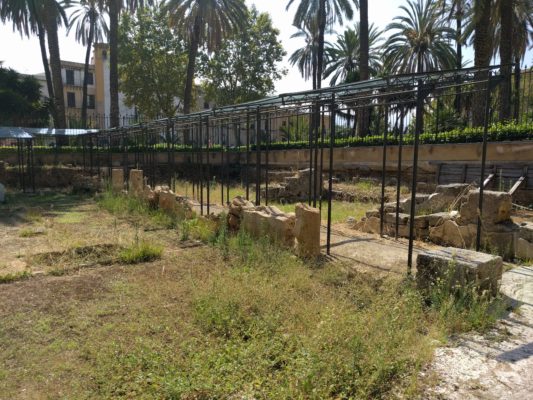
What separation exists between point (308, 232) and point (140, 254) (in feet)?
9.40

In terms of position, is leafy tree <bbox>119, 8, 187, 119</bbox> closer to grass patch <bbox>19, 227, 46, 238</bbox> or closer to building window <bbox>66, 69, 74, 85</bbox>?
grass patch <bbox>19, 227, 46, 238</bbox>

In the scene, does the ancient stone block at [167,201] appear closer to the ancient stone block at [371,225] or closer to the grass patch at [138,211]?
the grass patch at [138,211]

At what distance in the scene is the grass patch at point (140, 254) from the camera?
277 inches

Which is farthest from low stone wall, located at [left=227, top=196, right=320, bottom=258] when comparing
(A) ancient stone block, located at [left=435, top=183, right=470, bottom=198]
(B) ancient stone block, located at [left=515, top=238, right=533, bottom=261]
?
(A) ancient stone block, located at [left=435, top=183, right=470, bottom=198]

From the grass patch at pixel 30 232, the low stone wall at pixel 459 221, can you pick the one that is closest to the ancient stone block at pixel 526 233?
the low stone wall at pixel 459 221

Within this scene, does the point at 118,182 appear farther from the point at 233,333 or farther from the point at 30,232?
the point at 233,333

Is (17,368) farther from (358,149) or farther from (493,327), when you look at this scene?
(358,149)

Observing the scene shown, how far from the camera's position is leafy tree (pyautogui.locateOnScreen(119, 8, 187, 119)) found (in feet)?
106

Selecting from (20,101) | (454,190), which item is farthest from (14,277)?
(20,101)

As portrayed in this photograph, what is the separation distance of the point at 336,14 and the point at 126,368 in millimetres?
29026

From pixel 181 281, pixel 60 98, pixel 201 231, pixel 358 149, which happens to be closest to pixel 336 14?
pixel 358 149

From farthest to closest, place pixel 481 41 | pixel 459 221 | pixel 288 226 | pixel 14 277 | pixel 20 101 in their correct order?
pixel 20 101, pixel 481 41, pixel 459 221, pixel 288 226, pixel 14 277

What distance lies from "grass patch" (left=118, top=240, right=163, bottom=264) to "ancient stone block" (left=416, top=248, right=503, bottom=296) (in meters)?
4.35

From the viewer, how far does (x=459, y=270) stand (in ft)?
14.2
